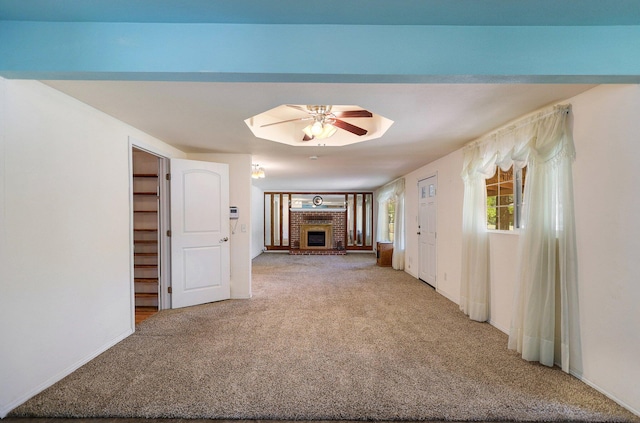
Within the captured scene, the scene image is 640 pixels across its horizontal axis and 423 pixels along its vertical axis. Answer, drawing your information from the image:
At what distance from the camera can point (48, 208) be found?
6.53 feet

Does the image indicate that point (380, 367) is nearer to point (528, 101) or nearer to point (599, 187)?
point (599, 187)

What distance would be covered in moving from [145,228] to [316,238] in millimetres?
6003

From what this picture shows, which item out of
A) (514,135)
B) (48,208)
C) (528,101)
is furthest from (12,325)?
(514,135)

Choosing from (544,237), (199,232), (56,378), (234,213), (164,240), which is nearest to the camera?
(56,378)

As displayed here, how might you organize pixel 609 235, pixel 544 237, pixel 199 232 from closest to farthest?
pixel 609 235 → pixel 544 237 → pixel 199 232

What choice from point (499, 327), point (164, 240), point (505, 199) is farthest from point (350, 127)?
point (164, 240)

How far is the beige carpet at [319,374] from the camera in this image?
174 centimetres

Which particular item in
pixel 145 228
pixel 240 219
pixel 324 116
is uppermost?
pixel 324 116

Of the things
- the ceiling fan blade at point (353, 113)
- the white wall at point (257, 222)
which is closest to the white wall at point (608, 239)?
the ceiling fan blade at point (353, 113)

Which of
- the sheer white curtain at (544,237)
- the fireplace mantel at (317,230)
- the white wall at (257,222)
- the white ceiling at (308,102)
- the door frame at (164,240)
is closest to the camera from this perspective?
the white ceiling at (308,102)

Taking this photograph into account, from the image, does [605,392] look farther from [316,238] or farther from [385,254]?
[316,238]

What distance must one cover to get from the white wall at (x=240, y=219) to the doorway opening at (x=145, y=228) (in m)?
0.62

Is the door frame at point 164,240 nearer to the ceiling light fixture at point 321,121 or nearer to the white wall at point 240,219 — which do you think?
the white wall at point 240,219

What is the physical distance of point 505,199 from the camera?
3.01 m
